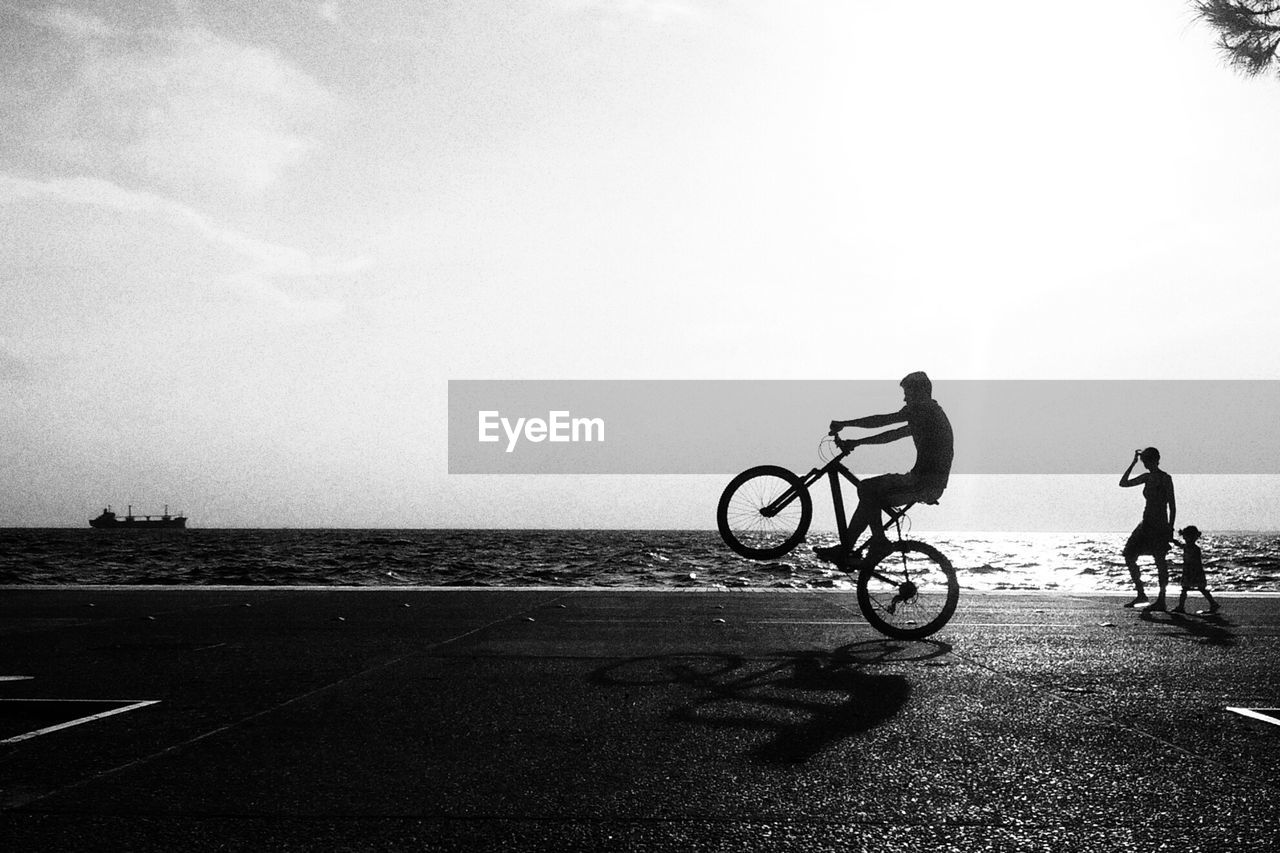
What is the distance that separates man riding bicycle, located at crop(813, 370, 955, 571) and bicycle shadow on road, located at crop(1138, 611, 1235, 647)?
322 cm

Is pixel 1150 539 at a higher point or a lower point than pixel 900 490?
lower

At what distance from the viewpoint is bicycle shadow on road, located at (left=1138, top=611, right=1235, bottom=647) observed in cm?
1029

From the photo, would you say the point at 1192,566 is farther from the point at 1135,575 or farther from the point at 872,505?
the point at 872,505

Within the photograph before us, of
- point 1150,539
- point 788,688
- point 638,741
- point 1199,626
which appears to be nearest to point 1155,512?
point 1150,539

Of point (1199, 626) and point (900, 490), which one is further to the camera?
point (1199, 626)

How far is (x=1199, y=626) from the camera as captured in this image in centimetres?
1184

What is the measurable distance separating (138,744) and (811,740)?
3632 mm

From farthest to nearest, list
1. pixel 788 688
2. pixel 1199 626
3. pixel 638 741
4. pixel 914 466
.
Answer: pixel 1199 626, pixel 914 466, pixel 788 688, pixel 638 741

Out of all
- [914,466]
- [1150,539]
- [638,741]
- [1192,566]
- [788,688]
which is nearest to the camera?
[638,741]

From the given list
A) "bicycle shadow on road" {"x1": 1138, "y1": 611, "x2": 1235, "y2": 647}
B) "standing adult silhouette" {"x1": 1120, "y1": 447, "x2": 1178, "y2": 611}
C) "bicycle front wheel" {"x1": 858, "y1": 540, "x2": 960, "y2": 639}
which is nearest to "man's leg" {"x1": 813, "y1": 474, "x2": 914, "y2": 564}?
"bicycle front wheel" {"x1": 858, "y1": 540, "x2": 960, "y2": 639}

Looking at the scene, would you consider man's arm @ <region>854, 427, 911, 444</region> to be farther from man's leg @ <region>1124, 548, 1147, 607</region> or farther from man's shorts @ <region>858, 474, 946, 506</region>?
man's leg @ <region>1124, 548, 1147, 607</region>

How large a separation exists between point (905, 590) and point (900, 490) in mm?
1105

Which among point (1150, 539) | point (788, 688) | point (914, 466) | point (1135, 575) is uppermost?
point (914, 466)

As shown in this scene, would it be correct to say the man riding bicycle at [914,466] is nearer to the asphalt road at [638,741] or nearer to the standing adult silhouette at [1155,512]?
the asphalt road at [638,741]
